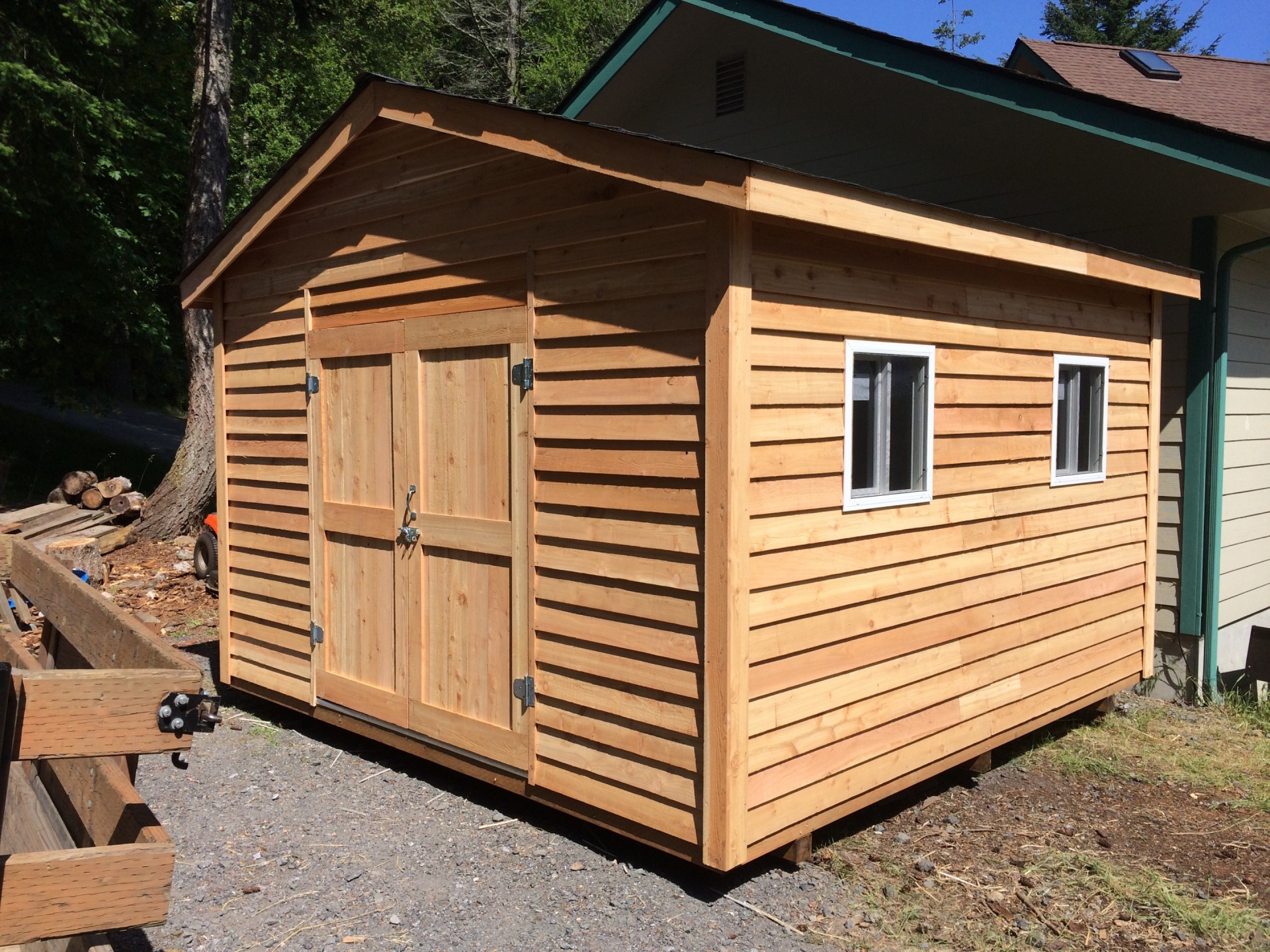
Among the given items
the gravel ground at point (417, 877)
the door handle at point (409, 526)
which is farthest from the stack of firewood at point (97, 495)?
the door handle at point (409, 526)

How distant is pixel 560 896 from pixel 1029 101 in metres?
5.29

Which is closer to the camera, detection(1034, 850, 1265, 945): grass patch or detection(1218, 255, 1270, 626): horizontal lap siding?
detection(1034, 850, 1265, 945): grass patch

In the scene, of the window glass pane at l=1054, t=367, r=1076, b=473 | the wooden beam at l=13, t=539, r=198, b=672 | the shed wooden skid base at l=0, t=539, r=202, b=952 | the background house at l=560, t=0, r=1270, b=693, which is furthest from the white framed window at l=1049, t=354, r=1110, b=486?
the shed wooden skid base at l=0, t=539, r=202, b=952

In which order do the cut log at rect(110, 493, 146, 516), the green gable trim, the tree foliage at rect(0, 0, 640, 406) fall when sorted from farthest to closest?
1. the tree foliage at rect(0, 0, 640, 406)
2. the cut log at rect(110, 493, 146, 516)
3. the green gable trim

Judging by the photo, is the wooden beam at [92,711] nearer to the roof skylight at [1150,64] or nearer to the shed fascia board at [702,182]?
the shed fascia board at [702,182]

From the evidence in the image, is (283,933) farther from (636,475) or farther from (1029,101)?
(1029,101)

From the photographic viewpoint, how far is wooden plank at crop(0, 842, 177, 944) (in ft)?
6.18

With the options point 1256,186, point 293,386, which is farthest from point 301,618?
point 1256,186

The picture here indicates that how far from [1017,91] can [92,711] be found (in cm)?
623

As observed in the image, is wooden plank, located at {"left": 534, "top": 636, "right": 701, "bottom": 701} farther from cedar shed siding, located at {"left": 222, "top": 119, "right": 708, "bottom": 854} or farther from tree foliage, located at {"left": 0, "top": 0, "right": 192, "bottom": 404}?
tree foliage, located at {"left": 0, "top": 0, "right": 192, "bottom": 404}

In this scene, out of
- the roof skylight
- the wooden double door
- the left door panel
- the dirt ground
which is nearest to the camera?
the dirt ground

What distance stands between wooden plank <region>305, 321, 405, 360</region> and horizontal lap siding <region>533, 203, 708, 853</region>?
1.14 m

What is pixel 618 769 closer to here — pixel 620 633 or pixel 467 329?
pixel 620 633

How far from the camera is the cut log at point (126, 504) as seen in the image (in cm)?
1217
